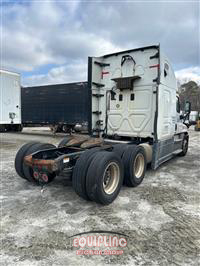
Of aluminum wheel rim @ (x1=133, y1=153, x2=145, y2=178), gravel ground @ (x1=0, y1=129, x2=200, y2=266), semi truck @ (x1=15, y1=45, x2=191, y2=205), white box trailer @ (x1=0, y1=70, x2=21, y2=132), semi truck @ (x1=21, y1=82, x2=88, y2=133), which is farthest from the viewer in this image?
semi truck @ (x1=21, y1=82, x2=88, y2=133)

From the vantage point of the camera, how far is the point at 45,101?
1432cm

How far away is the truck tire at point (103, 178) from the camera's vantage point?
319cm

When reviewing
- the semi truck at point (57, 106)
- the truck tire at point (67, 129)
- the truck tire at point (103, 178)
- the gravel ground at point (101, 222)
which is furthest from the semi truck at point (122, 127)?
the truck tire at point (67, 129)

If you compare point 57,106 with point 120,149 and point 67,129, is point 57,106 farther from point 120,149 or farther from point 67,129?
point 120,149

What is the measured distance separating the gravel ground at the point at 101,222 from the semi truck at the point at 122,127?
33cm

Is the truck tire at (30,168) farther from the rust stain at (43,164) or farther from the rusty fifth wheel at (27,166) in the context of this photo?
the rust stain at (43,164)

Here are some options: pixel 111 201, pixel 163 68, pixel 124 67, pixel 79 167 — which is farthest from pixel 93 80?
pixel 111 201

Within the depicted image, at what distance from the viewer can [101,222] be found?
2.92m

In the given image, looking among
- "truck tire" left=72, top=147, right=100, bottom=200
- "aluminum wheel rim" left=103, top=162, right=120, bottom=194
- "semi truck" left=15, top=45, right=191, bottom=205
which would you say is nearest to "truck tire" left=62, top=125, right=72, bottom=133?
"semi truck" left=15, top=45, right=191, bottom=205

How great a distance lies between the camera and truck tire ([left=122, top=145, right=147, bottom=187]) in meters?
4.15

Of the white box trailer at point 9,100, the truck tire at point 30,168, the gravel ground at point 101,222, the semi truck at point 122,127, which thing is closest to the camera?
the gravel ground at point 101,222

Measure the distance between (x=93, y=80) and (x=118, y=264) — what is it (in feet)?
16.2

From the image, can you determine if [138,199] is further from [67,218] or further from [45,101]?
[45,101]

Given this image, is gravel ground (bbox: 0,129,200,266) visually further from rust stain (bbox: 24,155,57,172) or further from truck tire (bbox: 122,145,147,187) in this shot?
rust stain (bbox: 24,155,57,172)
